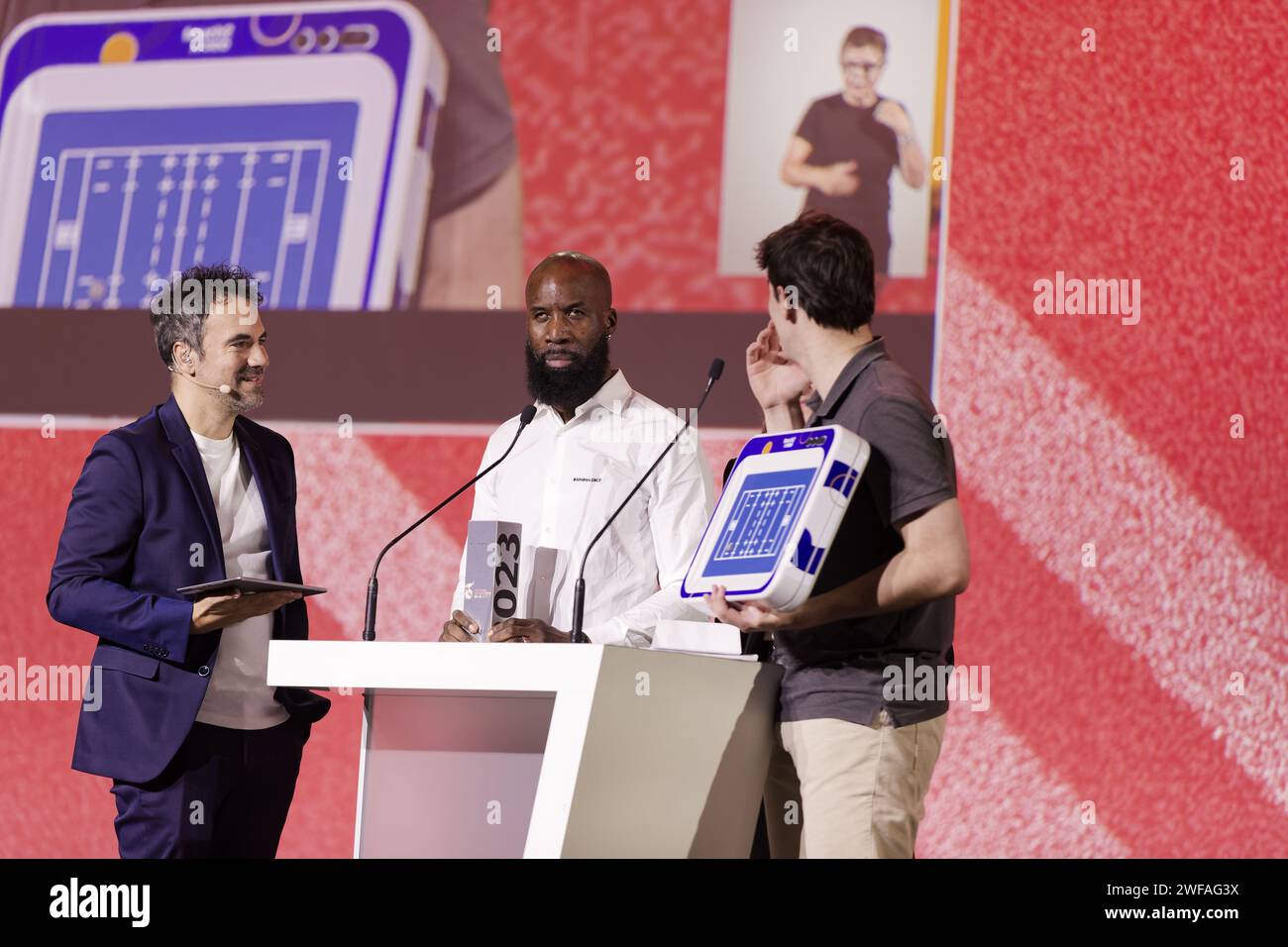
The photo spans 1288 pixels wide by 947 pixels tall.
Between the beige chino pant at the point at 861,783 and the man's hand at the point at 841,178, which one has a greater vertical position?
the man's hand at the point at 841,178

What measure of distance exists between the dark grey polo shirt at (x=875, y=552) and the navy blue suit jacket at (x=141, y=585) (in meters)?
1.06

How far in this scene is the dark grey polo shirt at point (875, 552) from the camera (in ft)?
6.03

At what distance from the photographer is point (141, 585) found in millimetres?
2502

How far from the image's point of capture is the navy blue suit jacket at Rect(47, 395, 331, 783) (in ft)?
7.96

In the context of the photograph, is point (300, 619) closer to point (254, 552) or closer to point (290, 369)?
point (254, 552)

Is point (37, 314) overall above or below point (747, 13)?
below

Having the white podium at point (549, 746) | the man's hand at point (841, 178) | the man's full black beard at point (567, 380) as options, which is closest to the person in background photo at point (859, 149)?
the man's hand at point (841, 178)

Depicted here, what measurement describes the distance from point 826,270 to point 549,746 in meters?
0.71

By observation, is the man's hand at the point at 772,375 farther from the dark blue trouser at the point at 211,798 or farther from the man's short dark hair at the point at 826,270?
the dark blue trouser at the point at 211,798

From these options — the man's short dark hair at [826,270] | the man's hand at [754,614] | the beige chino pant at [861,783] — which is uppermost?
the man's short dark hair at [826,270]
